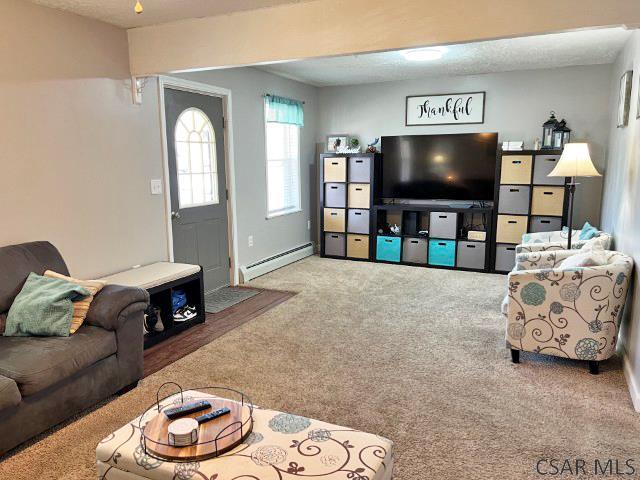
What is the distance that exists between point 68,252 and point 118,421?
1.41m

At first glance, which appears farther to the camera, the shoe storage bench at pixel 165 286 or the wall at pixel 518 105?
the wall at pixel 518 105

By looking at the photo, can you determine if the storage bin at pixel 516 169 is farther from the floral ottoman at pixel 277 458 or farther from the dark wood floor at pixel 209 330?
the floral ottoman at pixel 277 458

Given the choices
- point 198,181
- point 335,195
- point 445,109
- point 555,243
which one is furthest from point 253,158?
point 555,243

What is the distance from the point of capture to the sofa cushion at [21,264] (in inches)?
105

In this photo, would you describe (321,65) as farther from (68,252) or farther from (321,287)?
(68,252)

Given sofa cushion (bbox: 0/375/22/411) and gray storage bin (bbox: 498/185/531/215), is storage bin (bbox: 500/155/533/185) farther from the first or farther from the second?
sofa cushion (bbox: 0/375/22/411)

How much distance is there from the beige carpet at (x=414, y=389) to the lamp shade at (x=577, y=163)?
1.34m

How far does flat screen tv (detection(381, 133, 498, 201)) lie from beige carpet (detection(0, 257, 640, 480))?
185 cm

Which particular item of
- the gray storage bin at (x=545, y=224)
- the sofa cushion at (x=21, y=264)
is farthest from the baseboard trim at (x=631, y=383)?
the sofa cushion at (x=21, y=264)

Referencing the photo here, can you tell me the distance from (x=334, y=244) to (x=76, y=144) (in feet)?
12.6

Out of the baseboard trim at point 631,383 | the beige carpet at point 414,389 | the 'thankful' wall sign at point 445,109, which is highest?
the 'thankful' wall sign at point 445,109

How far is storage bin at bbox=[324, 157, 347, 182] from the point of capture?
6305 mm

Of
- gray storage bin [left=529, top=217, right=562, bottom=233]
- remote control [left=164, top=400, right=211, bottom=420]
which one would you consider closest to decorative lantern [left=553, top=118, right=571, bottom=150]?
gray storage bin [left=529, top=217, right=562, bottom=233]

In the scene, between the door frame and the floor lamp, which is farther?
the door frame
